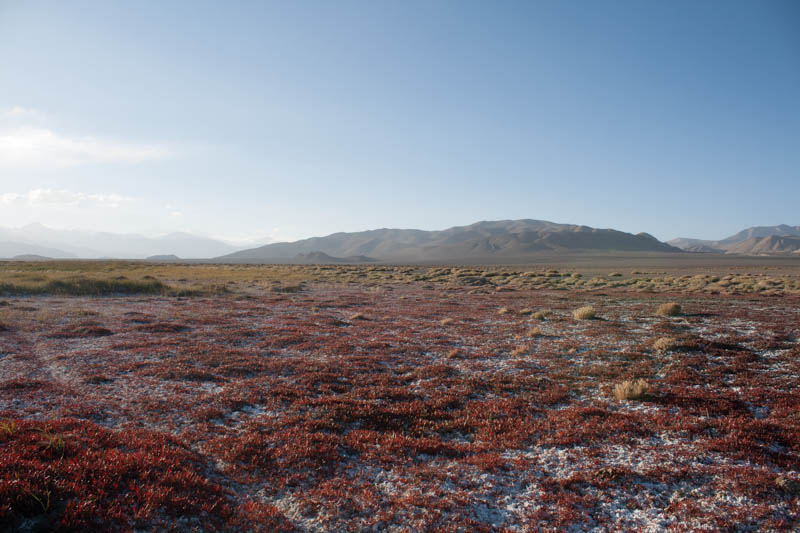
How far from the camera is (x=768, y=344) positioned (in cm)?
1523

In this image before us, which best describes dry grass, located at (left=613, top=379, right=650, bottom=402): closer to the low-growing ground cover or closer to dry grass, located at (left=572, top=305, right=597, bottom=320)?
the low-growing ground cover

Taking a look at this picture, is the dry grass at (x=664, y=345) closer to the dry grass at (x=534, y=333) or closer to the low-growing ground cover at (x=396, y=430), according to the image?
the low-growing ground cover at (x=396, y=430)

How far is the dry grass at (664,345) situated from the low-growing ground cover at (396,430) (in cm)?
11

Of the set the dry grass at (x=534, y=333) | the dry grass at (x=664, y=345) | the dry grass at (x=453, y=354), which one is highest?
the dry grass at (x=664, y=345)

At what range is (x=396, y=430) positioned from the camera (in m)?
8.70

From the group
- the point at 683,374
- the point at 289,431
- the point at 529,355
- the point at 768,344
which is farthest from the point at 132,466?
the point at 768,344

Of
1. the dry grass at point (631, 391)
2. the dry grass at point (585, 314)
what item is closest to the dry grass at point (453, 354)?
the dry grass at point (631, 391)

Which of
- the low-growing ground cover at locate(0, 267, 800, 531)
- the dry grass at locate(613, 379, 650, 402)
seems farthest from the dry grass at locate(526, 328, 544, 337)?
the dry grass at locate(613, 379, 650, 402)

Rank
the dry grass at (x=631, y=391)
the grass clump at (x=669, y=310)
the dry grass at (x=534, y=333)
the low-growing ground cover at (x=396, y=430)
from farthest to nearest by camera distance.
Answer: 1. the grass clump at (x=669, y=310)
2. the dry grass at (x=534, y=333)
3. the dry grass at (x=631, y=391)
4. the low-growing ground cover at (x=396, y=430)

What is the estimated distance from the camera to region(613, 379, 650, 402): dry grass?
10.3 metres

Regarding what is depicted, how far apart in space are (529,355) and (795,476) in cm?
896

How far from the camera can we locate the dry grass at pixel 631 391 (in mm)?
10258

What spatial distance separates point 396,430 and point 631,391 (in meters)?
6.65

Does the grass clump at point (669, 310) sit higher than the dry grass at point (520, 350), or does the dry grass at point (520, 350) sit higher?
the grass clump at point (669, 310)
